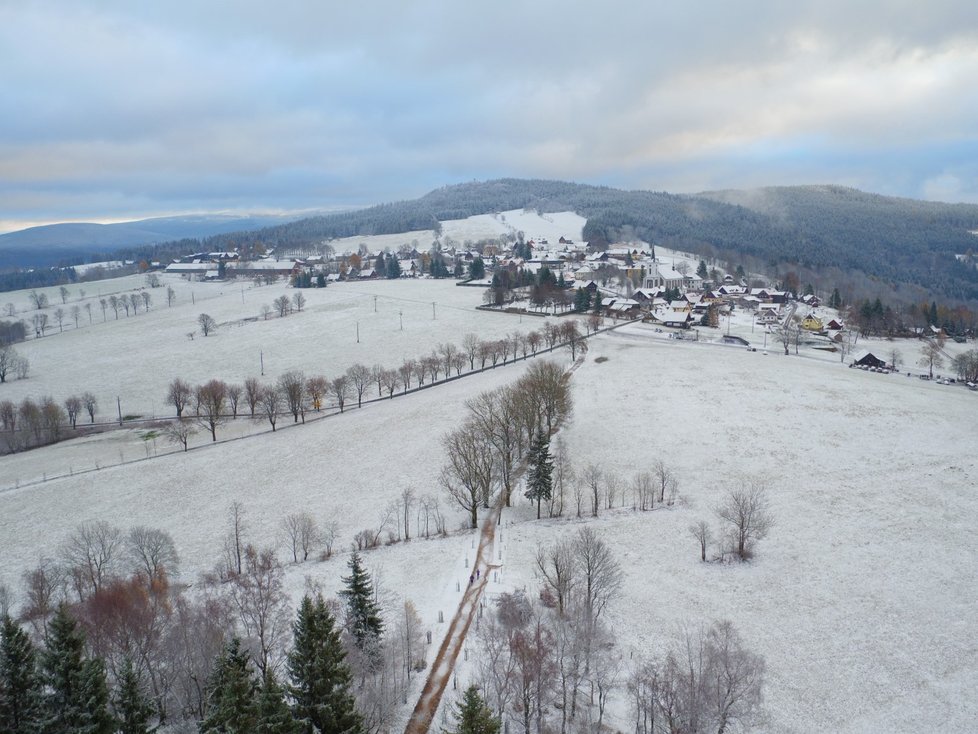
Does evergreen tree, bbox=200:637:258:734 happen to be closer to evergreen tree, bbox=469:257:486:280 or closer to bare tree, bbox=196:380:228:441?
bare tree, bbox=196:380:228:441

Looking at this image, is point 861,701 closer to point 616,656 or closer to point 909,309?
point 616,656

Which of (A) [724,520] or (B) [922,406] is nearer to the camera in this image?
(A) [724,520]

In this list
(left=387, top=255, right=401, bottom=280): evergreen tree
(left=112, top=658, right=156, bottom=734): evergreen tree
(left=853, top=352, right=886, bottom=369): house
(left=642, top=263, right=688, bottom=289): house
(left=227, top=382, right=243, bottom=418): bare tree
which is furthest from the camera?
(left=387, top=255, right=401, bottom=280): evergreen tree

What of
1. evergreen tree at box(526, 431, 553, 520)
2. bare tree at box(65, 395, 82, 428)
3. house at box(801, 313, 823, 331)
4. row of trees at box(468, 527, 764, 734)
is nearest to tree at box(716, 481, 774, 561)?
row of trees at box(468, 527, 764, 734)

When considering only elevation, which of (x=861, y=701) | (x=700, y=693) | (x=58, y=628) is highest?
(x=58, y=628)

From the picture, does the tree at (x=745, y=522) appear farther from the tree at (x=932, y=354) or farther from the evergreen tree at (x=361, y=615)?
the tree at (x=932, y=354)

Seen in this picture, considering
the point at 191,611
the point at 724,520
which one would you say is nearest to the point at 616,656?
the point at 724,520

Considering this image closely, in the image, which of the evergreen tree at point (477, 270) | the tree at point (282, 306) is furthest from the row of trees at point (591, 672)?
the evergreen tree at point (477, 270)
